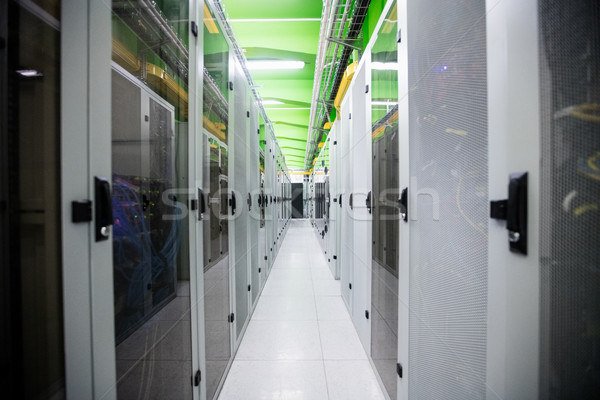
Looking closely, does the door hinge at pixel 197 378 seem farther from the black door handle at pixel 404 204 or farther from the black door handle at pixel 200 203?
the black door handle at pixel 404 204

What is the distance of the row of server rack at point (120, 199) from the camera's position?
58 cm

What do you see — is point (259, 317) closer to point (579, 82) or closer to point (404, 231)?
point (404, 231)

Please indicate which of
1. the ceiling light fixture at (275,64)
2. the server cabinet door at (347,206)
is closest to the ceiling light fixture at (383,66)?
the server cabinet door at (347,206)

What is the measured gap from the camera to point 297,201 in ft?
54.0

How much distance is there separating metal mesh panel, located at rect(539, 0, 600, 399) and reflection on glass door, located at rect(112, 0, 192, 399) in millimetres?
1255

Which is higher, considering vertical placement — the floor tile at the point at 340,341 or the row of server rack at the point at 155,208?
the row of server rack at the point at 155,208

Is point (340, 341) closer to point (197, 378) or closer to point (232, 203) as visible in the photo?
point (197, 378)

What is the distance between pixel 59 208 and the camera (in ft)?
2.01

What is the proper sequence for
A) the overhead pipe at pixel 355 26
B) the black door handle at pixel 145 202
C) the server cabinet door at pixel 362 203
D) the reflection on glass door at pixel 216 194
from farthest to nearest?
the overhead pipe at pixel 355 26, the server cabinet door at pixel 362 203, the reflection on glass door at pixel 216 194, the black door handle at pixel 145 202

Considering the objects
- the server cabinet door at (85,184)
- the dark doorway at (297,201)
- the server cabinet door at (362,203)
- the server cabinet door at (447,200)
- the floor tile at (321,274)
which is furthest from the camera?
the dark doorway at (297,201)

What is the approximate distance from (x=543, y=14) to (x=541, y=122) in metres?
0.22

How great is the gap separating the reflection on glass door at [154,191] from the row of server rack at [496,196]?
104cm

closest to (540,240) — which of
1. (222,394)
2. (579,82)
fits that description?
(579,82)

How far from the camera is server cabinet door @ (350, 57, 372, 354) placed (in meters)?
1.90
